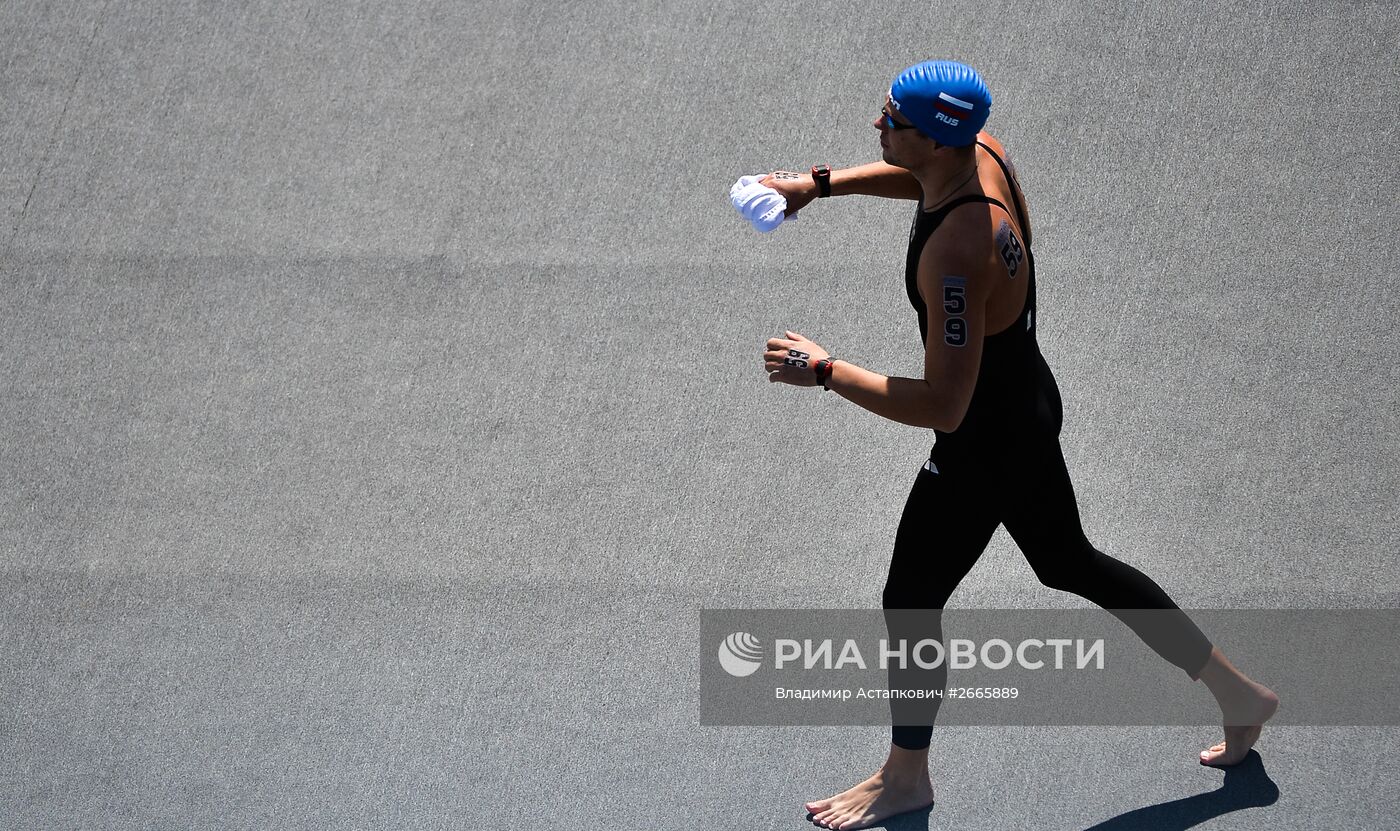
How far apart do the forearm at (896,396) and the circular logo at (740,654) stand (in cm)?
119

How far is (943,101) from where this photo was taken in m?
2.54

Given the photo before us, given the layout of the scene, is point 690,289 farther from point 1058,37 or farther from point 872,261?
point 1058,37

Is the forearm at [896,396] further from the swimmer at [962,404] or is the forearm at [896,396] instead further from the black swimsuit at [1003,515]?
the black swimsuit at [1003,515]

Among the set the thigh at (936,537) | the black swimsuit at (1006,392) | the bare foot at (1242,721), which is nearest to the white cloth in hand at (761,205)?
the black swimsuit at (1006,392)

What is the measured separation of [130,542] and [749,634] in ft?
6.67

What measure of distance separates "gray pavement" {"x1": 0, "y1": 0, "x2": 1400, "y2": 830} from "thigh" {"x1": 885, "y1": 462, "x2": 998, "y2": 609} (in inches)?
25.0

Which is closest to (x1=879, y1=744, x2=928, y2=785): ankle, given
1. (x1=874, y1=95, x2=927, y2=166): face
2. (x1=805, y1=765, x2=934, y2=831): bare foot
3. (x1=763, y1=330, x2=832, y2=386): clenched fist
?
(x1=805, y1=765, x2=934, y2=831): bare foot

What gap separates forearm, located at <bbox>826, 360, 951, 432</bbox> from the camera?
2625mm

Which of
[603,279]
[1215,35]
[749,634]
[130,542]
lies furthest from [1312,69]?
[130,542]

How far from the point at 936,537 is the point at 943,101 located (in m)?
1.02

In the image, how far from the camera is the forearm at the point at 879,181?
3.17 m

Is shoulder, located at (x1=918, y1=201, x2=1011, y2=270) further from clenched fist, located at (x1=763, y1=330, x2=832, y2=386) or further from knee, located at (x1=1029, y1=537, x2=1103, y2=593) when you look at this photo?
knee, located at (x1=1029, y1=537, x2=1103, y2=593)

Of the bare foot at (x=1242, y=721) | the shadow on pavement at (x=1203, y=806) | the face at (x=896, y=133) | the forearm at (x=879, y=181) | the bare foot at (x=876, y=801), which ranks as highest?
the face at (x=896, y=133)

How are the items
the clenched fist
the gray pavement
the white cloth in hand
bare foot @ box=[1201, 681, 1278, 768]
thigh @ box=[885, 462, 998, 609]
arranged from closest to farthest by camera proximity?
the clenched fist → thigh @ box=[885, 462, 998, 609] → the white cloth in hand → bare foot @ box=[1201, 681, 1278, 768] → the gray pavement
